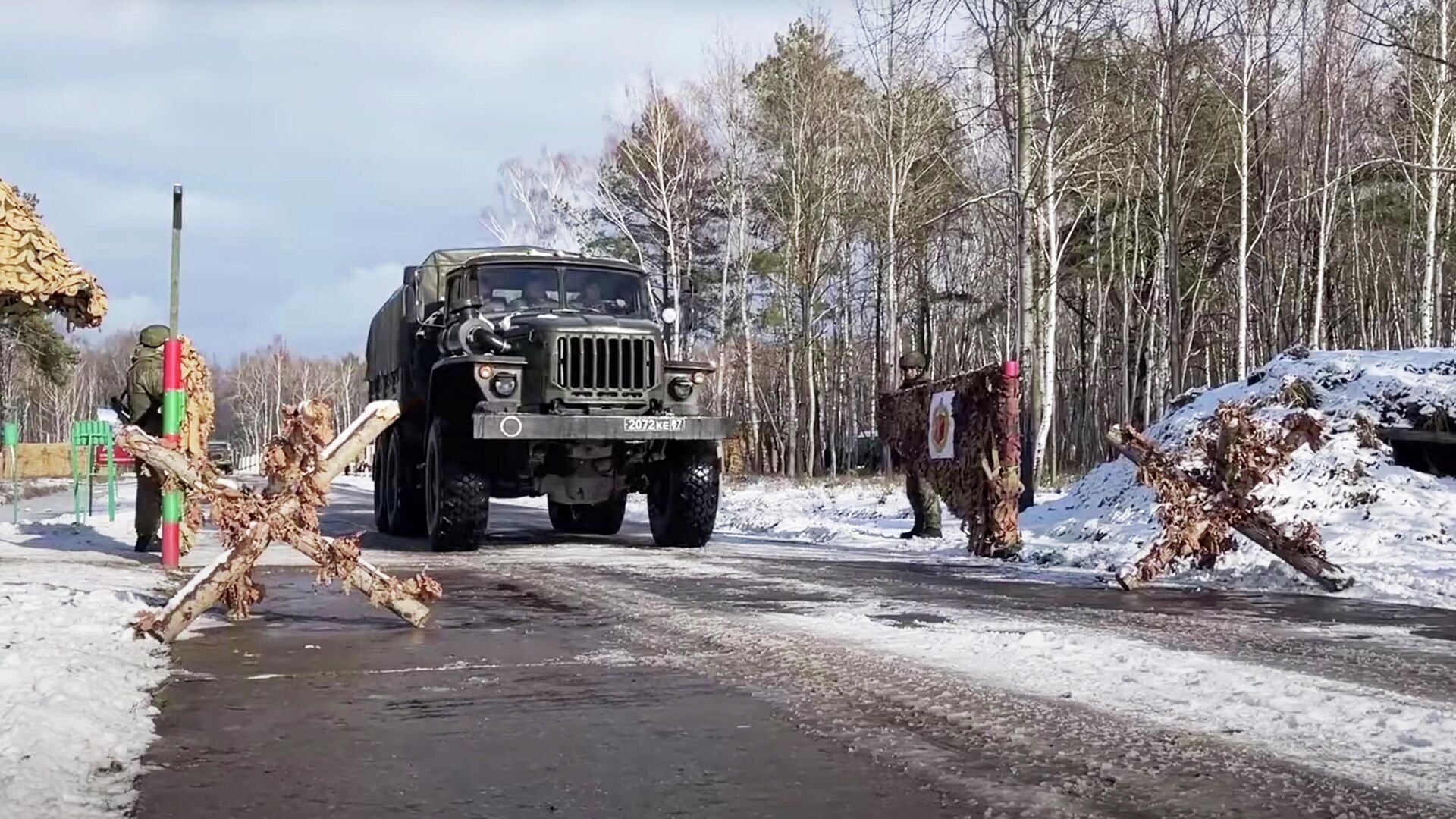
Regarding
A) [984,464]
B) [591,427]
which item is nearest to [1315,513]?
[984,464]

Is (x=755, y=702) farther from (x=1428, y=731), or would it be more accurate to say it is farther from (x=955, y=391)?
(x=955, y=391)

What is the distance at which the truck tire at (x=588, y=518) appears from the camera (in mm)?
17703

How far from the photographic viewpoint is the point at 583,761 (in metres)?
4.52

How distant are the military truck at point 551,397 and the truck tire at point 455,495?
2cm

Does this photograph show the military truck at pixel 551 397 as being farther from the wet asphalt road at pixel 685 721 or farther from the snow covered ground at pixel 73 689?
the wet asphalt road at pixel 685 721

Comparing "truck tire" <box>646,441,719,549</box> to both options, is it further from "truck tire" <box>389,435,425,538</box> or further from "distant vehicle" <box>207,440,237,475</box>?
"distant vehicle" <box>207,440,237,475</box>

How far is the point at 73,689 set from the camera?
17.5 feet

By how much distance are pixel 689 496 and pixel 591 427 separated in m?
1.53

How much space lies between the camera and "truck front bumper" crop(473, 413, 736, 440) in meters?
12.8

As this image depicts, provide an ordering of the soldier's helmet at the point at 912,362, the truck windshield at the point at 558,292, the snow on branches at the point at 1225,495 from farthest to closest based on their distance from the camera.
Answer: the soldier's helmet at the point at 912,362
the truck windshield at the point at 558,292
the snow on branches at the point at 1225,495

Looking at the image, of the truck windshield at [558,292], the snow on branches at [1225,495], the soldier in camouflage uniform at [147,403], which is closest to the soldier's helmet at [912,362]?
the truck windshield at [558,292]

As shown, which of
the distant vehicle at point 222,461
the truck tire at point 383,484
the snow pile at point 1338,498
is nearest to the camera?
the distant vehicle at point 222,461

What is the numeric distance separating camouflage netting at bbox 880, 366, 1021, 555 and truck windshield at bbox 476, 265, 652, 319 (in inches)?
138

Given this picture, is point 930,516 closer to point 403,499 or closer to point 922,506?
point 922,506
